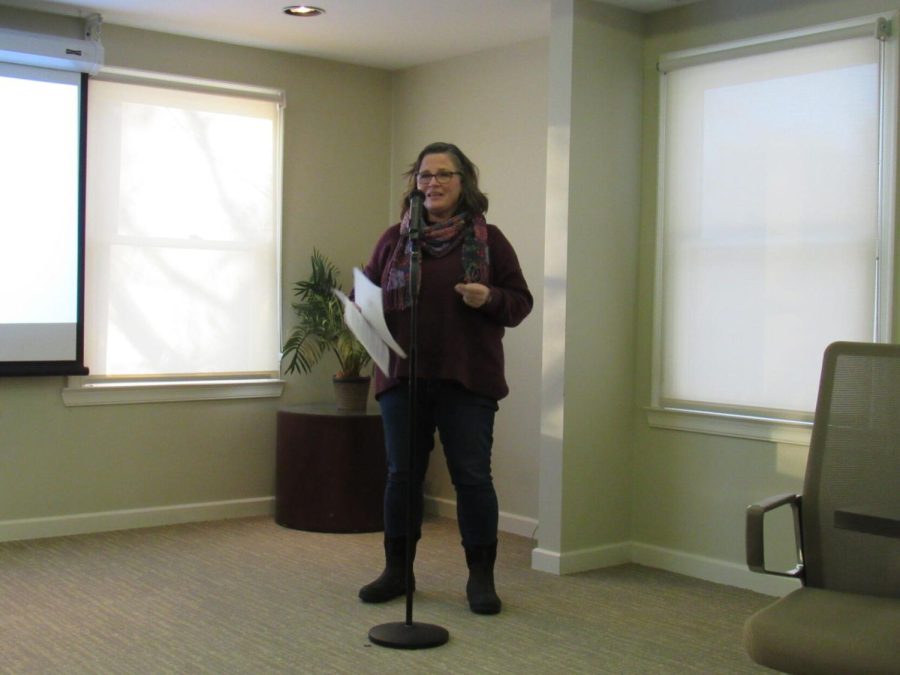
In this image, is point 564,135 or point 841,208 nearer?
point 841,208

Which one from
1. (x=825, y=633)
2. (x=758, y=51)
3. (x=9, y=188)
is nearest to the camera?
(x=825, y=633)

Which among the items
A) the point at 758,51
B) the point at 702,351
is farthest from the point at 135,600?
Result: the point at 758,51

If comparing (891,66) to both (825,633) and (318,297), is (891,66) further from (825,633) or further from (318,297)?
(318,297)

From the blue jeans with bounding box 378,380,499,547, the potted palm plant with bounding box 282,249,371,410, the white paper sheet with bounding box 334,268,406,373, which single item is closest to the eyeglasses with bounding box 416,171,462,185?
the white paper sheet with bounding box 334,268,406,373

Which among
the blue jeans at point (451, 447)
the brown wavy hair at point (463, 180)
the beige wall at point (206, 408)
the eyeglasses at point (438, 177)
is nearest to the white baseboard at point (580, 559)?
the blue jeans at point (451, 447)

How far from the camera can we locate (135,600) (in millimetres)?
3740

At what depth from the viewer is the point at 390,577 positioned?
12.1 feet

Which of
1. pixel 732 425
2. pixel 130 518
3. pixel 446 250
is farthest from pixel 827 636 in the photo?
pixel 130 518

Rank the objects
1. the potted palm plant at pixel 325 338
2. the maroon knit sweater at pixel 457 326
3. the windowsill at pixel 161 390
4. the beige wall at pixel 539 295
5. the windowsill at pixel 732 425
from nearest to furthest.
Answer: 1. the maroon knit sweater at pixel 457 326
2. the windowsill at pixel 732 425
3. the beige wall at pixel 539 295
4. the windowsill at pixel 161 390
5. the potted palm plant at pixel 325 338

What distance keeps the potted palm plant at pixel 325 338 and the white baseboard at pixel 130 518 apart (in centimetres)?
71

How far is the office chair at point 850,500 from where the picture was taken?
2328 millimetres

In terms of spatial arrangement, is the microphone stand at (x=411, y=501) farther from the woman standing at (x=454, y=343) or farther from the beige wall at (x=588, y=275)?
the beige wall at (x=588, y=275)

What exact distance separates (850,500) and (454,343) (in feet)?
4.64

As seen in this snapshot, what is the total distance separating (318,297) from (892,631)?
368 cm
